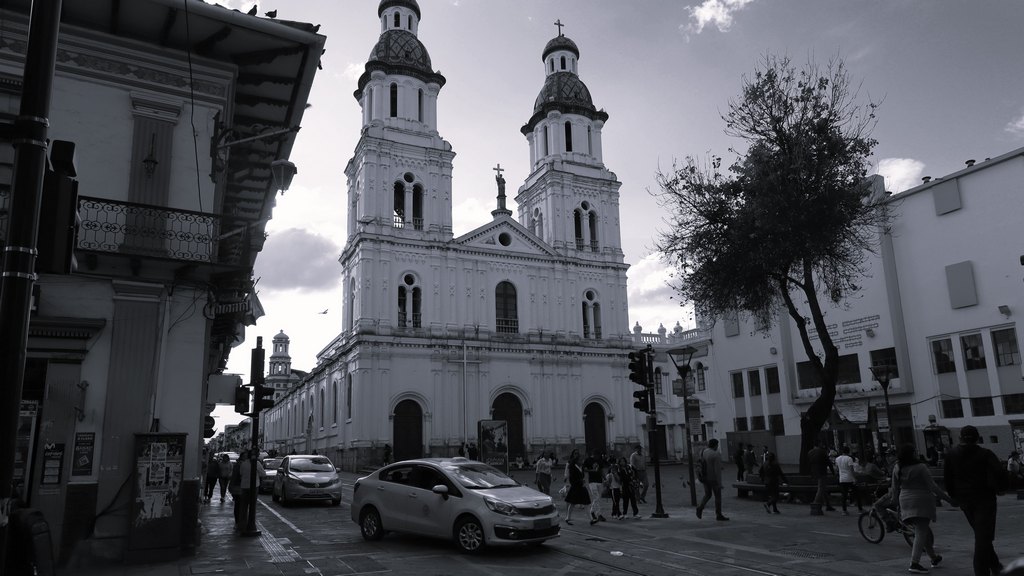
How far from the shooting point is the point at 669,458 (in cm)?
5025

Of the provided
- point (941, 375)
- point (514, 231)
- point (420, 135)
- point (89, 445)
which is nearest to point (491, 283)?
point (514, 231)

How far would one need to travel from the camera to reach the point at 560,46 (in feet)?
172

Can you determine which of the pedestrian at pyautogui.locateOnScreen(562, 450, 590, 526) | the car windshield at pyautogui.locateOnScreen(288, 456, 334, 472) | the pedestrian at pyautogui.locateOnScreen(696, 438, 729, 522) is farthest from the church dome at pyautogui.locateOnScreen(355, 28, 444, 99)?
the pedestrian at pyautogui.locateOnScreen(696, 438, 729, 522)

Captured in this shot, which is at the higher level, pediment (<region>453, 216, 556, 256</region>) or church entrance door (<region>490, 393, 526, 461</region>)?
pediment (<region>453, 216, 556, 256</region>)

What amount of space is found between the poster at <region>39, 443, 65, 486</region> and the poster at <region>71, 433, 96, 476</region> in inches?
6.5

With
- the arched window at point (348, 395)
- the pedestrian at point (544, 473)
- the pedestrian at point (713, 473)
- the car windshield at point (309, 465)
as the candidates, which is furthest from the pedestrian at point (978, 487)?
the arched window at point (348, 395)

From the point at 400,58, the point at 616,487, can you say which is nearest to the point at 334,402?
the point at 400,58

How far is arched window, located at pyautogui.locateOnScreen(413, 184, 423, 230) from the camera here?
4441cm

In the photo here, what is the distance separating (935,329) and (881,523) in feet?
76.2

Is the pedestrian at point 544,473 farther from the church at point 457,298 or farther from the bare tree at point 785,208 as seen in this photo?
the church at point 457,298

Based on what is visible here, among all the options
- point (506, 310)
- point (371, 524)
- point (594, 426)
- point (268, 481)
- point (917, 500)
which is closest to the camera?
point (917, 500)

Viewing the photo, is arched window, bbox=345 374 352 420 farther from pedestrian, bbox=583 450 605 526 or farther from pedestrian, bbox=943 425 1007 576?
pedestrian, bbox=943 425 1007 576

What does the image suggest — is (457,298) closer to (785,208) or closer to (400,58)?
(400,58)

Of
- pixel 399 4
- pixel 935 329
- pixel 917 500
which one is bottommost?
pixel 917 500
